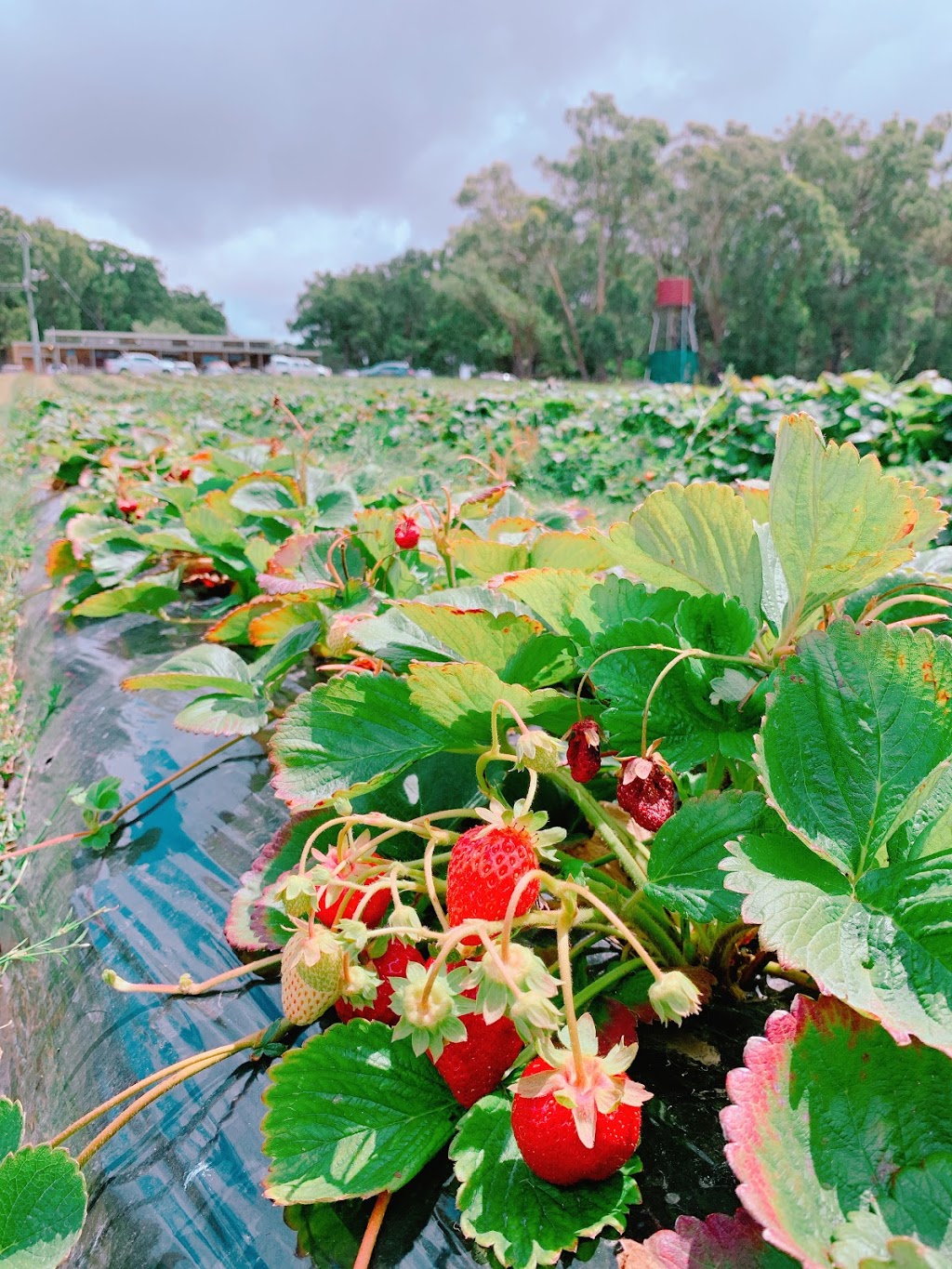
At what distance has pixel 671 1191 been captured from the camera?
70 cm

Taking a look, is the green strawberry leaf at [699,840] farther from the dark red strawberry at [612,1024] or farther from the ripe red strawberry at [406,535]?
the ripe red strawberry at [406,535]

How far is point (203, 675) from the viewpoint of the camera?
126cm

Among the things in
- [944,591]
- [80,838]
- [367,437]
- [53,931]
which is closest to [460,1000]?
[944,591]

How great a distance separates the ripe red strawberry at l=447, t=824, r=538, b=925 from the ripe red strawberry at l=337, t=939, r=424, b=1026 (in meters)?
0.11

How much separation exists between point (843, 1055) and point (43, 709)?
7.74 feet

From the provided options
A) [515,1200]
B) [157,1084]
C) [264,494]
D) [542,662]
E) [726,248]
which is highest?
[726,248]

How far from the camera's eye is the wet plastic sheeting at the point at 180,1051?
0.71m

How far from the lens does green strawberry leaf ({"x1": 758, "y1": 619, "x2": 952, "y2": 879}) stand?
0.62 metres

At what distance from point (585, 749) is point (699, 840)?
0.13m

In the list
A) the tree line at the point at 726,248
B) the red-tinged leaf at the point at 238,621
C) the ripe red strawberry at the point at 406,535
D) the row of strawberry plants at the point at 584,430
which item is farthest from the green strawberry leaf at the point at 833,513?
the tree line at the point at 726,248

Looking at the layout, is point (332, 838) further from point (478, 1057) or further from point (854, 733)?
point (854, 733)

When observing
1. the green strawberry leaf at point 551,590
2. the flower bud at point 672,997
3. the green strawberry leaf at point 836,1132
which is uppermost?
the green strawberry leaf at point 551,590

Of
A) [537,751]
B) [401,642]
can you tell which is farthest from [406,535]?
[537,751]

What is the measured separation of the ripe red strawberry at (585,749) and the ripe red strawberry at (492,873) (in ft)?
0.43
